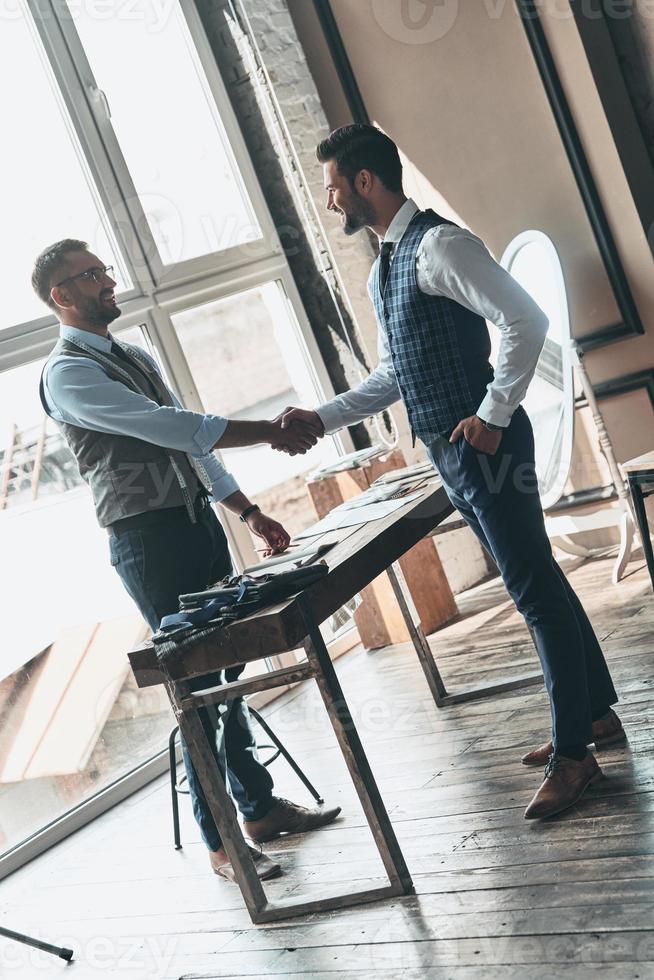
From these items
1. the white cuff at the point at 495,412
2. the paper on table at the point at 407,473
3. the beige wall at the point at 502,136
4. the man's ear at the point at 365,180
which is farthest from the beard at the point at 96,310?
the beige wall at the point at 502,136

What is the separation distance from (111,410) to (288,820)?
1.27 meters

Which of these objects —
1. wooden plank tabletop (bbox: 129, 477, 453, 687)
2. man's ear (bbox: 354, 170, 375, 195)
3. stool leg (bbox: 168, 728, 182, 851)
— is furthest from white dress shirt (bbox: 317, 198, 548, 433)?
stool leg (bbox: 168, 728, 182, 851)

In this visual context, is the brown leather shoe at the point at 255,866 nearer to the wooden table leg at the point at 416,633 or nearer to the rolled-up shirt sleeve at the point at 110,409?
the wooden table leg at the point at 416,633

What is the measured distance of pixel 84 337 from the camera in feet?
9.23

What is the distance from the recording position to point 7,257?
12.5 feet

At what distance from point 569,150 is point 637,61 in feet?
1.31

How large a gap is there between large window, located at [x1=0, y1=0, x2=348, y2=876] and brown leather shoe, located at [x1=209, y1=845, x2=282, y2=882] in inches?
39.6

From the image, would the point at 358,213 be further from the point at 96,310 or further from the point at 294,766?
the point at 294,766

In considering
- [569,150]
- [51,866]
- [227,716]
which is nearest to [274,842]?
[227,716]

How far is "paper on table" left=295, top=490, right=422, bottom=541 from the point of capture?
9.25 ft

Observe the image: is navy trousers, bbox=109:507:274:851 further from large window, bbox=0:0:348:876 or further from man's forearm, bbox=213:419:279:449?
large window, bbox=0:0:348:876

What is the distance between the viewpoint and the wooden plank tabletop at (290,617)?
2.15 meters

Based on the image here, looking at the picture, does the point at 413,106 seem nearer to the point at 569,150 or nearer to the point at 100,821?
the point at 569,150

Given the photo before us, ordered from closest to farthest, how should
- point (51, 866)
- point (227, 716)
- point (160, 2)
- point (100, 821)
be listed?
1. point (227, 716)
2. point (51, 866)
3. point (100, 821)
4. point (160, 2)
